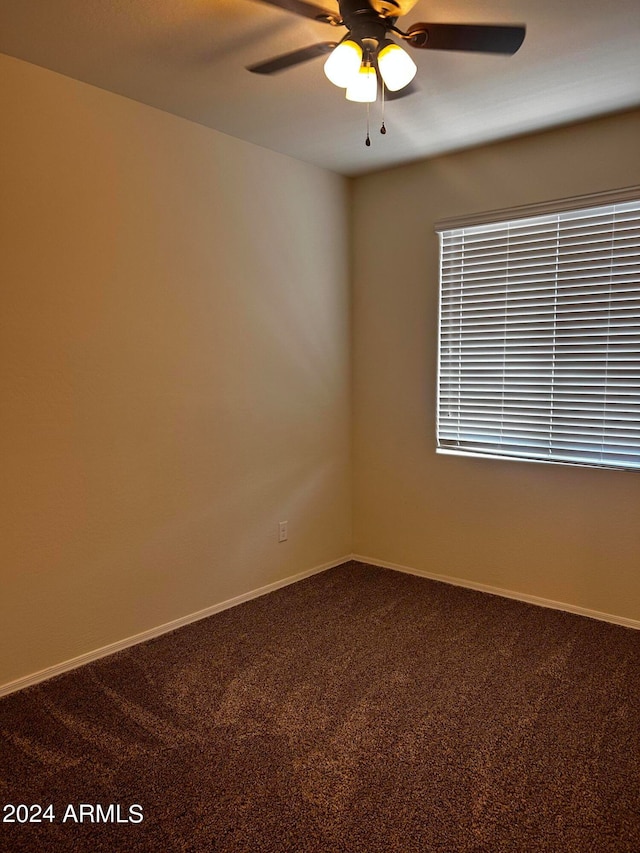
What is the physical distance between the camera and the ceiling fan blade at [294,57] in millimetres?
2023

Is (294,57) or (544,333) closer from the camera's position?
(294,57)

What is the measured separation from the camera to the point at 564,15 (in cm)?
215

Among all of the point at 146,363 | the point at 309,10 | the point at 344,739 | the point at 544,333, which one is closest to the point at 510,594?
the point at 544,333

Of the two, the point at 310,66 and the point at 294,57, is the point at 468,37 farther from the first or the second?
the point at 310,66

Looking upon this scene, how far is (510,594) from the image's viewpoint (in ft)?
12.0

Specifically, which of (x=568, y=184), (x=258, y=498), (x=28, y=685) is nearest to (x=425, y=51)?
(x=568, y=184)

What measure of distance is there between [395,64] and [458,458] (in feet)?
7.82

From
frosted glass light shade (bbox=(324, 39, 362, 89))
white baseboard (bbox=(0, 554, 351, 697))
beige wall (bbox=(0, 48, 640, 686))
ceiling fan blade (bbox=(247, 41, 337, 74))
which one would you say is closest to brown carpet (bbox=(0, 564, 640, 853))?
white baseboard (bbox=(0, 554, 351, 697))

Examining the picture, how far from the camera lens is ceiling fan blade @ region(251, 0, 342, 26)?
195 centimetres

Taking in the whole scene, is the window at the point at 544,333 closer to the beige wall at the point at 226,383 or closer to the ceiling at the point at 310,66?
the beige wall at the point at 226,383

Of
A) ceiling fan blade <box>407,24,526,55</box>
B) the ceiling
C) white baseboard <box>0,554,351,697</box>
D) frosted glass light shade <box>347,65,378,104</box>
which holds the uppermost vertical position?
the ceiling

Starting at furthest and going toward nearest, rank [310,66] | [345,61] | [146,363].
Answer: [146,363]
[310,66]
[345,61]

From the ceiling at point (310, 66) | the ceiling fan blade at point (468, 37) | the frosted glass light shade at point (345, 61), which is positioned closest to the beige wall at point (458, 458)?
the ceiling at point (310, 66)

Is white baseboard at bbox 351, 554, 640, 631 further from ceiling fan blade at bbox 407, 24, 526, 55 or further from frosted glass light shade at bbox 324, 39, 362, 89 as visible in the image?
frosted glass light shade at bbox 324, 39, 362, 89
